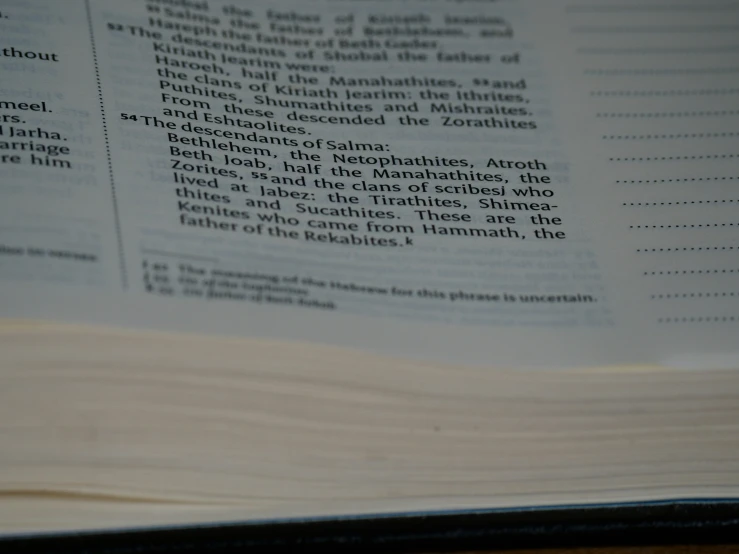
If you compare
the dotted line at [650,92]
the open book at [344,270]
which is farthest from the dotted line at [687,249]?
the dotted line at [650,92]

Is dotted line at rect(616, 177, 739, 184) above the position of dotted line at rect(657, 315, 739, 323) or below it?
above

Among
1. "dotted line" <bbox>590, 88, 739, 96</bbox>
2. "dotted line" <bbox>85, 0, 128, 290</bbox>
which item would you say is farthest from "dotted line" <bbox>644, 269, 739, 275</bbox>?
"dotted line" <bbox>85, 0, 128, 290</bbox>

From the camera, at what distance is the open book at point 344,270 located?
0.43 meters

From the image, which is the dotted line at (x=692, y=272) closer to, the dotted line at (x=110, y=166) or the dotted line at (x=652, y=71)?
the dotted line at (x=652, y=71)

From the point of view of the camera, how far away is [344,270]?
18.8 inches

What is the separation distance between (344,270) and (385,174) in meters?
0.07

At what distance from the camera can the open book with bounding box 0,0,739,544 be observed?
43cm

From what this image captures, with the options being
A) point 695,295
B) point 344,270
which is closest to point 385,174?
point 344,270

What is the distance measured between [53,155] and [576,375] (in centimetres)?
28

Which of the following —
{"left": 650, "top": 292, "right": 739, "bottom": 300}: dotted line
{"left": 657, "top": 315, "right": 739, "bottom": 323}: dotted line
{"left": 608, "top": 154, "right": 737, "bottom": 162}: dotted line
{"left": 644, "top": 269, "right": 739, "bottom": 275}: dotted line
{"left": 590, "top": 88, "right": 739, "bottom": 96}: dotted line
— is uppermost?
{"left": 590, "top": 88, "right": 739, "bottom": 96}: dotted line

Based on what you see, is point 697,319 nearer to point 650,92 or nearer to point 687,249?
point 687,249

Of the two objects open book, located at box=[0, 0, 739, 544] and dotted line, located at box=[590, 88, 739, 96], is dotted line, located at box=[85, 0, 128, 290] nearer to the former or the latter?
open book, located at box=[0, 0, 739, 544]

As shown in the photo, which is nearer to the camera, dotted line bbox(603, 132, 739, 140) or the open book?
the open book

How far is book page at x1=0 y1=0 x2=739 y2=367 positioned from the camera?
1.50 feet
